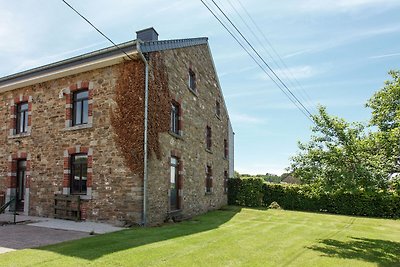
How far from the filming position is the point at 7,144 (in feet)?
47.6

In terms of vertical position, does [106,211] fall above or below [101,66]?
below

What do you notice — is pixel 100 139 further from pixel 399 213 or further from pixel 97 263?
pixel 399 213

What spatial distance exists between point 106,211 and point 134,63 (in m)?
5.27

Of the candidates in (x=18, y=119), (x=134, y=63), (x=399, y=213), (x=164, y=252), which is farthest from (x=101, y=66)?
(x=399, y=213)

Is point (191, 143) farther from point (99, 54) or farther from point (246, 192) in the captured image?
point (246, 192)

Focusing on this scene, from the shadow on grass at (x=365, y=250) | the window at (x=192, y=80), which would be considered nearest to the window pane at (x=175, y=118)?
the window at (x=192, y=80)

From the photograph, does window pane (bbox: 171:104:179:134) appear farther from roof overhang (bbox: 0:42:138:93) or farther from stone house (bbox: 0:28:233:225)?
roof overhang (bbox: 0:42:138:93)

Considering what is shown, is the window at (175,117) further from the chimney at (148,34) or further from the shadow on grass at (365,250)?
the shadow on grass at (365,250)

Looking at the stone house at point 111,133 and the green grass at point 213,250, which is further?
the stone house at point 111,133

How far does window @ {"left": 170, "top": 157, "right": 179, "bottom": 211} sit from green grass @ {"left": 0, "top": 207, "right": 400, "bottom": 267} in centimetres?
250

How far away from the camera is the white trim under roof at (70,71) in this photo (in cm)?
1108

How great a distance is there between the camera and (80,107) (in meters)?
12.5

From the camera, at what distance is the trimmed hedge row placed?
62.8 feet

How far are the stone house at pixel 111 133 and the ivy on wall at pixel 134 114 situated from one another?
3 cm
